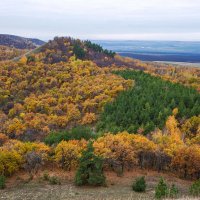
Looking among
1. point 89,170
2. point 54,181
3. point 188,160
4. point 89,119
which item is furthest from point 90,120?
point 89,170

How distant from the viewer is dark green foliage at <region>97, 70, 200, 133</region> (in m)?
101

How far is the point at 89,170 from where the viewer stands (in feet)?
192

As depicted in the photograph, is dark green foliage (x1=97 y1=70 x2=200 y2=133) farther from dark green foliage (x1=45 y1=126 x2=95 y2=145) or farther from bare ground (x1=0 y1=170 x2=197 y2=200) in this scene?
bare ground (x1=0 y1=170 x2=197 y2=200)

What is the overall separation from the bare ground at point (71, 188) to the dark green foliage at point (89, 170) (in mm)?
1193

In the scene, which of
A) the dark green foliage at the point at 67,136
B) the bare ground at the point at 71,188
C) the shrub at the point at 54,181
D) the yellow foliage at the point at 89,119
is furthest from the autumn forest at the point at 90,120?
the shrub at the point at 54,181

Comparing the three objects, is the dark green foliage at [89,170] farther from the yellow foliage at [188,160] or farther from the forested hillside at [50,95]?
the forested hillside at [50,95]

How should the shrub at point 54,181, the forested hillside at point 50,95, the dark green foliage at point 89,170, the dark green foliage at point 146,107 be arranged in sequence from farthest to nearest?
1. the forested hillside at point 50,95
2. the dark green foliage at point 146,107
3. the shrub at point 54,181
4. the dark green foliage at point 89,170

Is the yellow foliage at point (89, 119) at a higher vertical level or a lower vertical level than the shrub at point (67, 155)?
lower

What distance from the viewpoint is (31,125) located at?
110812 mm

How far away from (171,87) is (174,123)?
42.3 metres

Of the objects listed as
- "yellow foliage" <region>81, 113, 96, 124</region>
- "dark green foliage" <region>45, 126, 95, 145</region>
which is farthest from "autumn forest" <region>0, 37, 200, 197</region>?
"dark green foliage" <region>45, 126, 95, 145</region>

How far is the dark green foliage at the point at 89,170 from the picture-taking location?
189ft

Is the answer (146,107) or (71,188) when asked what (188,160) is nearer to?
(71,188)

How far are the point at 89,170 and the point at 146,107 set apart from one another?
181 ft
